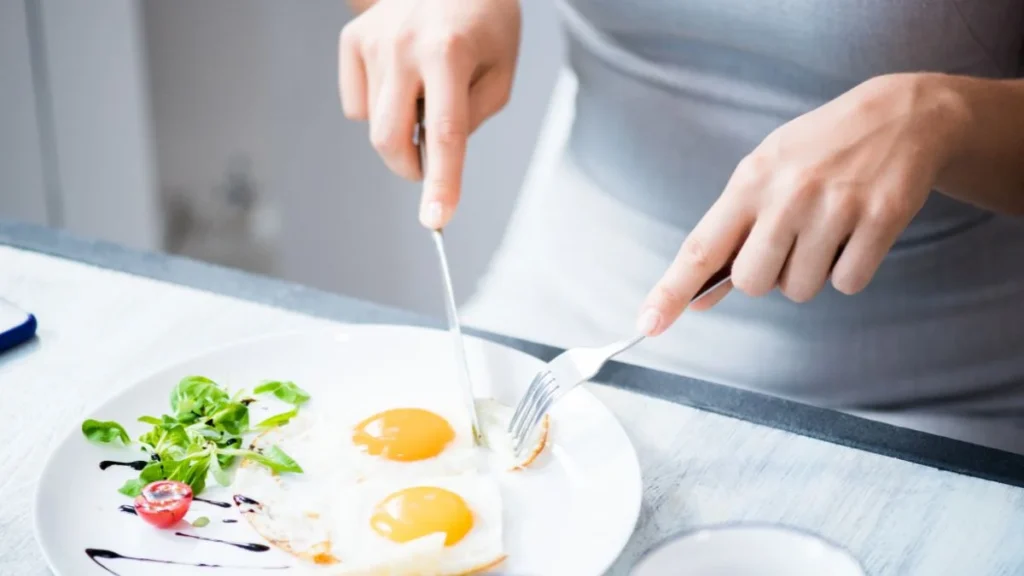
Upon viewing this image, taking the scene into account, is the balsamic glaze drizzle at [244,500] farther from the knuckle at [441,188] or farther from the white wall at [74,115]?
the white wall at [74,115]

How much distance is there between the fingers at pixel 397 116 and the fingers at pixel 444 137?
2 centimetres

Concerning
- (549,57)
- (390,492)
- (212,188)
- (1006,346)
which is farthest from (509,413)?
(212,188)

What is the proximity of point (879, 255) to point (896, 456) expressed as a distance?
0.16 meters

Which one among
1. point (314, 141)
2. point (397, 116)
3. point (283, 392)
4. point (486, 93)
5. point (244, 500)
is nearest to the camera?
point (244, 500)

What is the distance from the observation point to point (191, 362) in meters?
0.91

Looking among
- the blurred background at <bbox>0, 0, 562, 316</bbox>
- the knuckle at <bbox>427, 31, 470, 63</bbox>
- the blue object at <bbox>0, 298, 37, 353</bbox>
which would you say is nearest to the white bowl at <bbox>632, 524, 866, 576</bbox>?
the knuckle at <bbox>427, 31, 470, 63</bbox>

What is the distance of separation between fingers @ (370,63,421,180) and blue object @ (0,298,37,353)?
0.34 metres

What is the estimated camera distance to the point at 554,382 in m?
0.83

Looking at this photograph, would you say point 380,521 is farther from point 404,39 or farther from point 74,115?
point 74,115

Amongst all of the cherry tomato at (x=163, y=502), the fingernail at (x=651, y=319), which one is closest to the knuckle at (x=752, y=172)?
the fingernail at (x=651, y=319)

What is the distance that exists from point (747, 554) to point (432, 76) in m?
0.51

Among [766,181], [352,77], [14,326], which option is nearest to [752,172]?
[766,181]

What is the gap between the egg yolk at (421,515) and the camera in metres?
0.74

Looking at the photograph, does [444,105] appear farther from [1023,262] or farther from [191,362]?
[1023,262]
